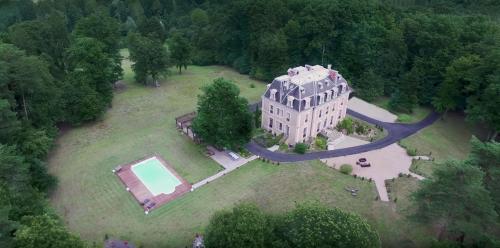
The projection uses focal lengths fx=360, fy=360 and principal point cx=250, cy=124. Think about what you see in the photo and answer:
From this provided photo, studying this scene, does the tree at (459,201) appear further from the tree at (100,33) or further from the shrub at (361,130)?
the tree at (100,33)

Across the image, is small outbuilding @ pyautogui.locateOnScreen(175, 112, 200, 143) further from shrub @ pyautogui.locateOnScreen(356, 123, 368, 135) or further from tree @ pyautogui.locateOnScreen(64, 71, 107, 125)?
shrub @ pyautogui.locateOnScreen(356, 123, 368, 135)

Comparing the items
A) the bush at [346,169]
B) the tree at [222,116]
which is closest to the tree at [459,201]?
the bush at [346,169]

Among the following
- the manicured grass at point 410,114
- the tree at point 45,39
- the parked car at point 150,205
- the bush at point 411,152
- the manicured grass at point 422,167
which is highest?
the tree at point 45,39

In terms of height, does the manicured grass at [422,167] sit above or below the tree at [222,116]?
below

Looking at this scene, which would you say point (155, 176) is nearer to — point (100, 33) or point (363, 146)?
point (363, 146)

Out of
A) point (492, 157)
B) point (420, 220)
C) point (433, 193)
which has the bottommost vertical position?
point (420, 220)

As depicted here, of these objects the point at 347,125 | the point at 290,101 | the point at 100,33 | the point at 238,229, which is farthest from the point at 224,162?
the point at 100,33

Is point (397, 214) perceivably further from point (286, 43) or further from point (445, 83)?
point (286, 43)

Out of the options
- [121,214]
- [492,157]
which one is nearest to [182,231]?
[121,214]
